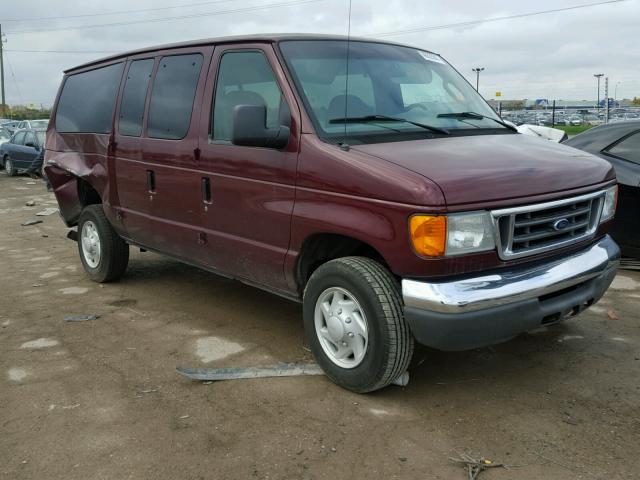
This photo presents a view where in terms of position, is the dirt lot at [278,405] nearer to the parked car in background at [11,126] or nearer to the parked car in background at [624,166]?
the parked car in background at [624,166]

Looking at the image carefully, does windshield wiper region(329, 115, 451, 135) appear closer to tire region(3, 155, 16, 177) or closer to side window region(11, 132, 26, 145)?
side window region(11, 132, 26, 145)

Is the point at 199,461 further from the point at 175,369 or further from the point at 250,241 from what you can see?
the point at 250,241

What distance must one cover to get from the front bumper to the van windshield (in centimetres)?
103

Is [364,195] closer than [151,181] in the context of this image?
Yes

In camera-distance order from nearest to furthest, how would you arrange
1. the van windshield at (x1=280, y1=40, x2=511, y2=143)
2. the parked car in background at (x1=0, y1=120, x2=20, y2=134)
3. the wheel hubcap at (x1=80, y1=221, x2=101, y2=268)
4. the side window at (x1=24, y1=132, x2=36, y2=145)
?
the van windshield at (x1=280, y1=40, x2=511, y2=143) → the wheel hubcap at (x1=80, y1=221, x2=101, y2=268) → the side window at (x1=24, y1=132, x2=36, y2=145) → the parked car in background at (x1=0, y1=120, x2=20, y2=134)

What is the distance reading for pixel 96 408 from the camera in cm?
357

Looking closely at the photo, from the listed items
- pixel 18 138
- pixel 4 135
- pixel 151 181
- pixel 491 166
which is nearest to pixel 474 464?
pixel 491 166

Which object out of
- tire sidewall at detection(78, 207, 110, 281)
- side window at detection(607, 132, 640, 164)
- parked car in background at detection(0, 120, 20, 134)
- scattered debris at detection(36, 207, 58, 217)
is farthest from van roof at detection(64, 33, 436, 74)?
parked car in background at detection(0, 120, 20, 134)

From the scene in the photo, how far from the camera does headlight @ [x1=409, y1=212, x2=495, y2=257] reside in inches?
123

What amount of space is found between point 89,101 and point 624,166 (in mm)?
5061

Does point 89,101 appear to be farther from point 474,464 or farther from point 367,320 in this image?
point 474,464

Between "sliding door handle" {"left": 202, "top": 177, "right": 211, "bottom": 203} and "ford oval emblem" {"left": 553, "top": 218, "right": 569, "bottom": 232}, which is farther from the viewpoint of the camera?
"sliding door handle" {"left": 202, "top": 177, "right": 211, "bottom": 203}

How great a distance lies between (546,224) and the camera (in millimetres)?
3463

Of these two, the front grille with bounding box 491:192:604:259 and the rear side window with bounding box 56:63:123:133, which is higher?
the rear side window with bounding box 56:63:123:133
